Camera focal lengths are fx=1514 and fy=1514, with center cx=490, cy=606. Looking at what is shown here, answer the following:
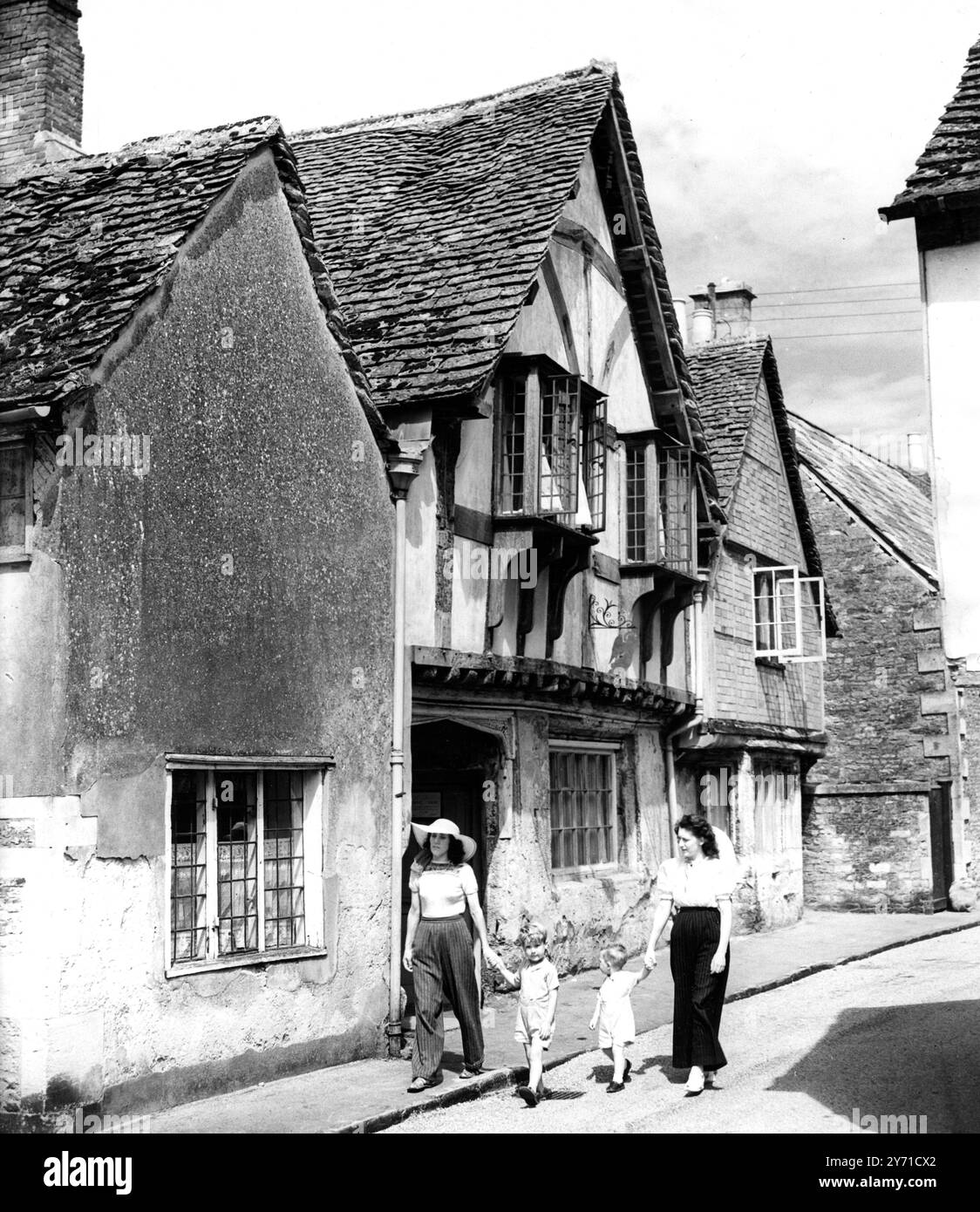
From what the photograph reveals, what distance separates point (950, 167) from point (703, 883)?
4.93 m

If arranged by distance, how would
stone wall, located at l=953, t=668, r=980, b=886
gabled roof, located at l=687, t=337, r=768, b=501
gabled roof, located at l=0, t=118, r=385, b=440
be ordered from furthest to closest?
1. stone wall, located at l=953, t=668, r=980, b=886
2. gabled roof, located at l=687, t=337, r=768, b=501
3. gabled roof, located at l=0, t=118, r=385, b=440

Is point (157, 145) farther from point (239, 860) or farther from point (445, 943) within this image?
point (445, 943)

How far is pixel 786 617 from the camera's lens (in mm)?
22547

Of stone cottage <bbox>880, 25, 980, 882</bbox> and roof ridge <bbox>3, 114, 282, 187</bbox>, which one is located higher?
roof ridge <bbox>3, 114, 282, 187</bbox>

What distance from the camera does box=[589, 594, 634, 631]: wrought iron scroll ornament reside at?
52.0 feet

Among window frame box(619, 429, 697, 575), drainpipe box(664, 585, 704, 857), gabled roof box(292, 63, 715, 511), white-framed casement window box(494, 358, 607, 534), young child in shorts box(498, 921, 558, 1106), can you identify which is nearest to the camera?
young child in shorts box(498, 921, 558, 1106)

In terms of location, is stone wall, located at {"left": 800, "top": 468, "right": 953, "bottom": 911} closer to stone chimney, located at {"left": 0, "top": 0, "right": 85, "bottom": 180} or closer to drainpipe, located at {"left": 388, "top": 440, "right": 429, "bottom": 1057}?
drainpipe, located at {"left": 388, "top": 440, "right": 429, "bottom": 1057}

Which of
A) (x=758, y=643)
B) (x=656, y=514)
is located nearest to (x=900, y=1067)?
(x=656, y=514)

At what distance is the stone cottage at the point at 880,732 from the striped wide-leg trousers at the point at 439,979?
14.9 metres

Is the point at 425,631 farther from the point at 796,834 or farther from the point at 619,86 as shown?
the point at 796,834

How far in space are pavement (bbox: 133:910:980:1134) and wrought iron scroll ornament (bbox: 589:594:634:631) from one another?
3637 millimetres

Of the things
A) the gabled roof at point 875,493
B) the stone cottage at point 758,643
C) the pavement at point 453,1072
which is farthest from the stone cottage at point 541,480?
the gabled roof at point 875,493

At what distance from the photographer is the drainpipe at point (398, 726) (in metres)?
11.3

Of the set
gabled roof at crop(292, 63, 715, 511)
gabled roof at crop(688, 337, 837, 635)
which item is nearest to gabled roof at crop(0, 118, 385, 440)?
gabled roof at crop(292, 63, 715, 511)
